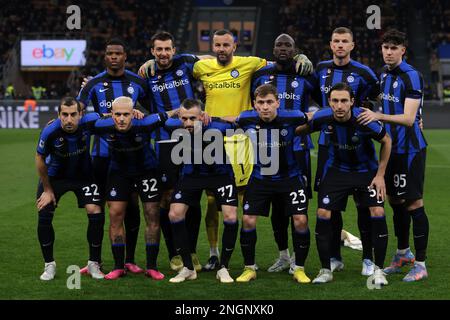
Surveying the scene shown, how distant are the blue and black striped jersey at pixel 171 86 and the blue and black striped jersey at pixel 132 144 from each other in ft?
1.56

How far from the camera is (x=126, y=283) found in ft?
23.8

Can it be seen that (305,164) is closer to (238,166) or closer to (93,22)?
(238,166)

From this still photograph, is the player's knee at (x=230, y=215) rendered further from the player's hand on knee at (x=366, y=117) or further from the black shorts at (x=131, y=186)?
the player's hand on knee at (x=366, y=117)

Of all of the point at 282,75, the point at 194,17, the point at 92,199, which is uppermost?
the point at 194,17

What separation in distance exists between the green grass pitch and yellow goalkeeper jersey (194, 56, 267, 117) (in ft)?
5.03

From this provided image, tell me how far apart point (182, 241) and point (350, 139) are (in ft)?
5.70

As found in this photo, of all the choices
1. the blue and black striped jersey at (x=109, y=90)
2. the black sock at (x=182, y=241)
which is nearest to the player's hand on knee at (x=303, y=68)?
the blue and black striped jersey at (x=109, y=90)

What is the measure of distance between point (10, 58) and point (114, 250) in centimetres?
3117

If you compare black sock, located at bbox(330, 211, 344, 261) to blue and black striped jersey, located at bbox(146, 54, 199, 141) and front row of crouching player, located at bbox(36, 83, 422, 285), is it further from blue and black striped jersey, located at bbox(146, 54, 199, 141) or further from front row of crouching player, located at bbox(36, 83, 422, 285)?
blue and black striped jersey, located at bbox(146, 54, 199, 141)

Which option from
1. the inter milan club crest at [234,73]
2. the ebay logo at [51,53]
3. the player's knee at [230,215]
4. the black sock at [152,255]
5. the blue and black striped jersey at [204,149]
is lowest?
the black sock at [152,255]

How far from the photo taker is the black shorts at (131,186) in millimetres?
7582

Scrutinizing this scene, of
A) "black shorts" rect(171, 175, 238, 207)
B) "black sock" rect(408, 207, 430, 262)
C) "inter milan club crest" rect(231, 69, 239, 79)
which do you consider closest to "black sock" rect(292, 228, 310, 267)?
"black shorts" rect(171, 175, 238, 207)
